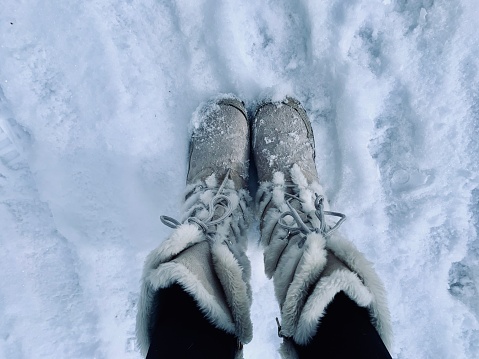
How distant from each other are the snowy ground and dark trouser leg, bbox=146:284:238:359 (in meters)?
0.65

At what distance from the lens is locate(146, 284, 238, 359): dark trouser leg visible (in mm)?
774

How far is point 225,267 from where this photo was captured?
92 centimetres

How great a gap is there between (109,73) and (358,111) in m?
0.90

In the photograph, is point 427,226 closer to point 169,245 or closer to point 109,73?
point 169,245

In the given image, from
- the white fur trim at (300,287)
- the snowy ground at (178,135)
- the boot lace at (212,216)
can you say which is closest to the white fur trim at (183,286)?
the white fur trim at (300,287)

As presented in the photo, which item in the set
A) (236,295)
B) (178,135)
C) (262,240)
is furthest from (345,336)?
(178,135)

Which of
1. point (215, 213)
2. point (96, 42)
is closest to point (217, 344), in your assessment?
point (215, 213)

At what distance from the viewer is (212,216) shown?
1.19 m

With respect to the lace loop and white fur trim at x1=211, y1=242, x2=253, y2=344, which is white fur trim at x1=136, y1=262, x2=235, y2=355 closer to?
white fur trim at x1=211, y1=242, x2=253, y2=344

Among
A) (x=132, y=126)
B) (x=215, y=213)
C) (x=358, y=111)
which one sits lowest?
(x=215, y=213)

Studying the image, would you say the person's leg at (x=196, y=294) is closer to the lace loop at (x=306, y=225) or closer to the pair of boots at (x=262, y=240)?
the pair of boots at (x=262, y=240)

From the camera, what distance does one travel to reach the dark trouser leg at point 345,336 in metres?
0.74

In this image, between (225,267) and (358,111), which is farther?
(358,111)

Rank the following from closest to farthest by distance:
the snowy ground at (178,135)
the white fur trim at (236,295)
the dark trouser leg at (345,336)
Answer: the dark trouser leg at (345,336)
the white fur trim at (236,295)
the snowy ground at (178,135)
